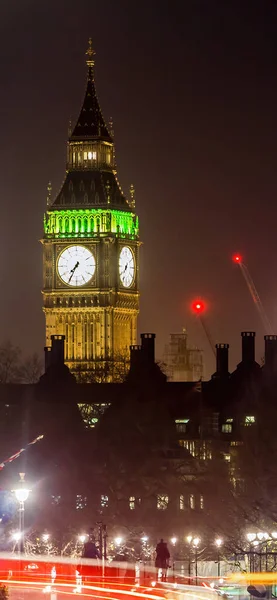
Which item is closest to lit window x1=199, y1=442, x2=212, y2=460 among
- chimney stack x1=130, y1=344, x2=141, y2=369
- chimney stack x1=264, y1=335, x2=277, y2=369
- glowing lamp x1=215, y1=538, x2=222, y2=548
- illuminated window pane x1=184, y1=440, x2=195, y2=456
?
illuminated window pane x1=184, y1=440, x2=195, y2=456

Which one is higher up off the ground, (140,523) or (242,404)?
(242,404)

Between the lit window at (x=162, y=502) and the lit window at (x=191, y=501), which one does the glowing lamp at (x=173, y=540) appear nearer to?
the lit window at (x=162, y=502)

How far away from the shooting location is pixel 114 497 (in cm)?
12650

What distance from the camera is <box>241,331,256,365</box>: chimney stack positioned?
167 meters

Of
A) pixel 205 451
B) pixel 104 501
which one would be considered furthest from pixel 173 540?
pixel 205 451

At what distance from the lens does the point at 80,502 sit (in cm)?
12544

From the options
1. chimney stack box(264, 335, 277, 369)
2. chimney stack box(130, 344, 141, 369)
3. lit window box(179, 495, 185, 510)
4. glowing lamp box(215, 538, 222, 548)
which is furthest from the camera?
chimney stack box(130, 344, 141, 369)

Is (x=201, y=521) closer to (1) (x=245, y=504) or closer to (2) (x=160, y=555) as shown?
(1) (x=245, y=504)

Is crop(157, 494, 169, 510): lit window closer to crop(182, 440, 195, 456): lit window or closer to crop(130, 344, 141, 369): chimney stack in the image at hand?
crop(182, 440, 195, 456): lit window

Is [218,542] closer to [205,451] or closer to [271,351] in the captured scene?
[205,451]

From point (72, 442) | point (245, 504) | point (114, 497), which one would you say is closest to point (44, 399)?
point (72, 442)

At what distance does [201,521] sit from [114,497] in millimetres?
6484

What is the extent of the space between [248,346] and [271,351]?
3855 mm

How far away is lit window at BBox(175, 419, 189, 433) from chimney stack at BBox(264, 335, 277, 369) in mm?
6375
